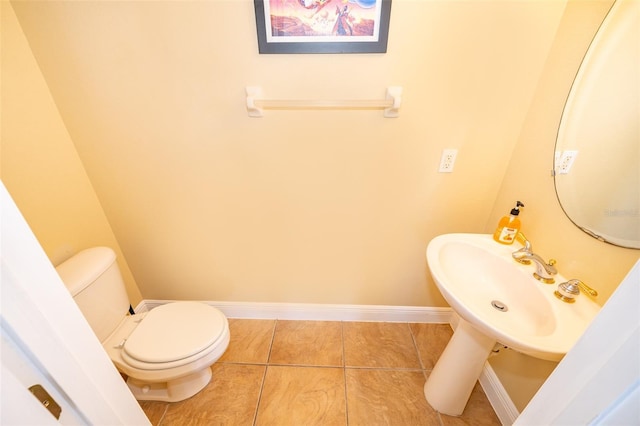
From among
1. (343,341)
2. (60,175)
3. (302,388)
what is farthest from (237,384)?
(60,175)

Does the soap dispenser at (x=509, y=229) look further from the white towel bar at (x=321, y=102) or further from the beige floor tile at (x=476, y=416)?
the beige floor tile at (x=476, y=416)

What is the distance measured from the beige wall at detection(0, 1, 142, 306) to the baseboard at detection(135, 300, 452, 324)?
2.33 feet

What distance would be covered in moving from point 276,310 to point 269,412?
1.80ft

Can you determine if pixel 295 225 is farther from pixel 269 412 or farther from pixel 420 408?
pixel 420 408

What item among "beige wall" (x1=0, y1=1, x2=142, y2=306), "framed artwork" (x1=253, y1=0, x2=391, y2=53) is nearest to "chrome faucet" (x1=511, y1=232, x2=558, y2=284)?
"framed artwork" (x1=253, y1=0, x2=391, y2=53)

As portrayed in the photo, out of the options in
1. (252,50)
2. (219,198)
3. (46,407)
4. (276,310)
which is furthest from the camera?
(276,310)

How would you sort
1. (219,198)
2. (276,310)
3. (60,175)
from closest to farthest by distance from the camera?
(60,175) → (219,198) → (276,310)

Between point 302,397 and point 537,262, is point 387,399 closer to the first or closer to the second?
point 302,397

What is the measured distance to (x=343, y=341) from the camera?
1537mm

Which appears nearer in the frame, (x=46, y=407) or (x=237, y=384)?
(x=46, y=407)

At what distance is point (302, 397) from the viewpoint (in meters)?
1.26

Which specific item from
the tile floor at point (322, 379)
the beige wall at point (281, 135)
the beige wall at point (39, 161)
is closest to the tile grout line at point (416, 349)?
the tile floor at point (322, 379)

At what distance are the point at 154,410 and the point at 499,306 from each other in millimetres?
1658

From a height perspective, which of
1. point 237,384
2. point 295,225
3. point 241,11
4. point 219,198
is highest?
point 241,11
